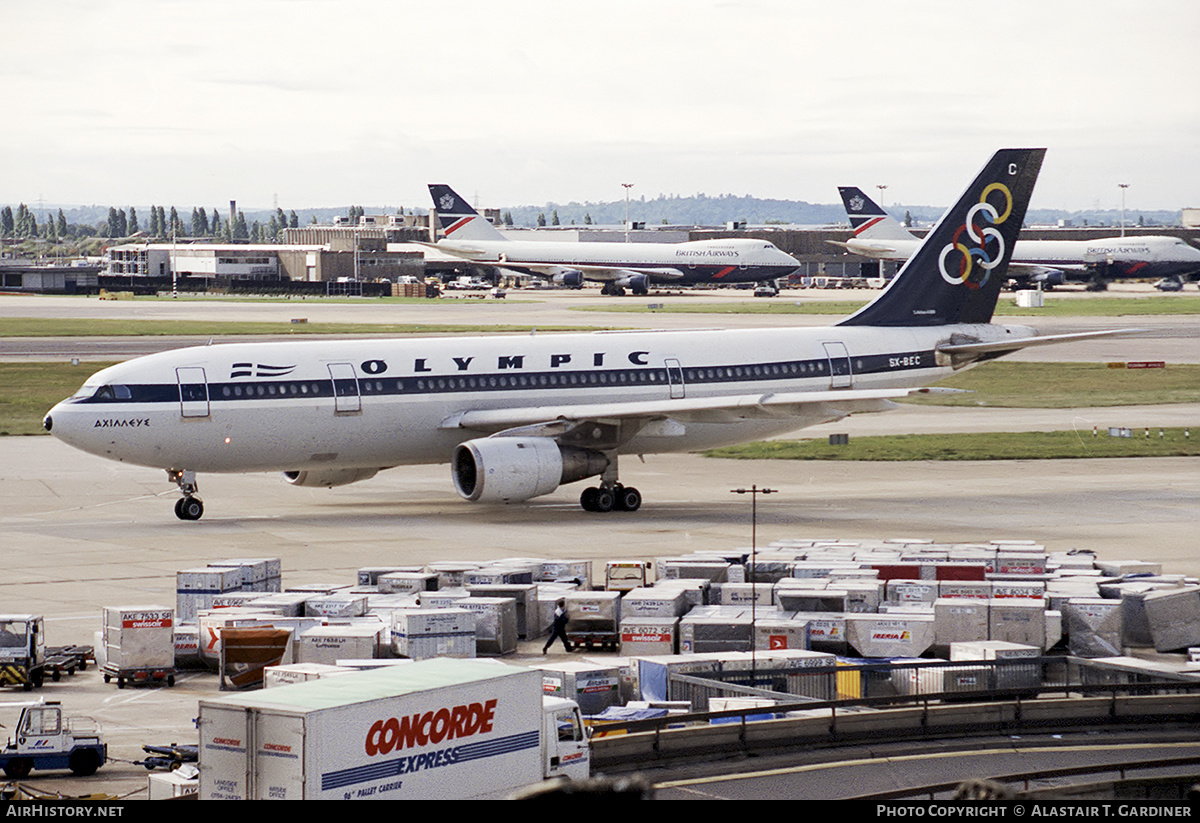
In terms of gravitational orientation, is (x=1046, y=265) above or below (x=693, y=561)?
above

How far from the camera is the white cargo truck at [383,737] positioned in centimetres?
1784

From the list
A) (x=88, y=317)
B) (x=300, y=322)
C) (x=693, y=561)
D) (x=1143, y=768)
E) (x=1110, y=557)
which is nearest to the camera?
(x=1143, y=768)

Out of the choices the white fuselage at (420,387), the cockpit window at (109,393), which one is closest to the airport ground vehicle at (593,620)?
the white fuselage at (420,387)

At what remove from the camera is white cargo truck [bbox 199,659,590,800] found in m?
17.8

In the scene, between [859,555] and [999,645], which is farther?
[859,555]

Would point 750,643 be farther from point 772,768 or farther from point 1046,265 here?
point 1046,265

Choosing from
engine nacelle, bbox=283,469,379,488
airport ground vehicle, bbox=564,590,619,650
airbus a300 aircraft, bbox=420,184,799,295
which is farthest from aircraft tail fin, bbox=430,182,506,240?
airport ground vehicle, bbox=564,590,619,650

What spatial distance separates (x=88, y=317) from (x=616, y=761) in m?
131

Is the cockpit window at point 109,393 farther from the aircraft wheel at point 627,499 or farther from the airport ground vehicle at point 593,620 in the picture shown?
the airport ground vehicle at point 593,620

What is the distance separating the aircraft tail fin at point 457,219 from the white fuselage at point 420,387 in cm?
13778

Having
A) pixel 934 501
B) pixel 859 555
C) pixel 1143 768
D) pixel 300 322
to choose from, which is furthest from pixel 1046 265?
pixel 1143 768

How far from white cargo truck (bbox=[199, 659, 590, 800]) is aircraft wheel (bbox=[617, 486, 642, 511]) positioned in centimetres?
2792

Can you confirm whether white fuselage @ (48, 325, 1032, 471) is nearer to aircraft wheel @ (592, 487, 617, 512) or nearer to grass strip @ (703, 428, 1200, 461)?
aircraft wheel @ (592, 487, 617, 512)

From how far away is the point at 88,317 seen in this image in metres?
144
